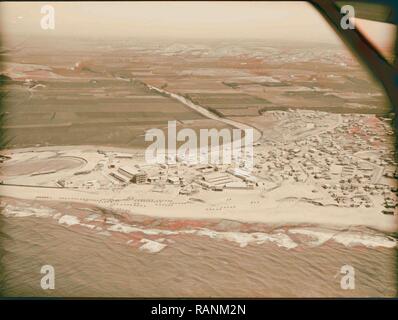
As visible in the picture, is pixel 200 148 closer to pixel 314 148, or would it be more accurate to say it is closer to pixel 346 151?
pixel 314 148

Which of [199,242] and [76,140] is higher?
[76,140]

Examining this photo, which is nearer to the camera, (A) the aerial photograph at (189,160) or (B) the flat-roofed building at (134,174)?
(A) the aerial photograph at (189,160)

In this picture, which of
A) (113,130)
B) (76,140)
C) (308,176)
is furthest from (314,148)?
(76,140)

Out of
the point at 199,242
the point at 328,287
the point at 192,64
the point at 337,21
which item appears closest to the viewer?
the point at 337,21

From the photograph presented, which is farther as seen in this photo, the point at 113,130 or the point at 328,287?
the point at 113,130

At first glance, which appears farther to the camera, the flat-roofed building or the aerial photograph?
the flat-roofed building

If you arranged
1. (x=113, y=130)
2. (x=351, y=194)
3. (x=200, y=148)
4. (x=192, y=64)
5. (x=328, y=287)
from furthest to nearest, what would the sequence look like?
1. (x=192, y=64)
2. (x=113, y=130)
3. (x=200, y=148)
4. (x=351, y=194)
5. (x=328, y=287)
